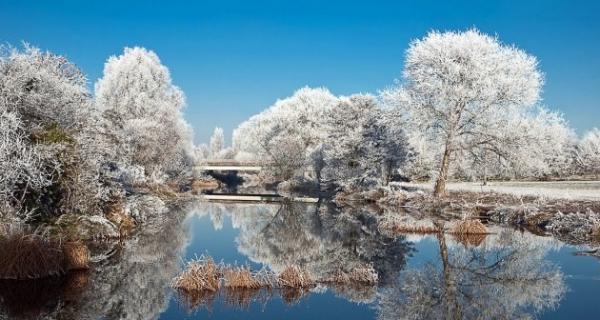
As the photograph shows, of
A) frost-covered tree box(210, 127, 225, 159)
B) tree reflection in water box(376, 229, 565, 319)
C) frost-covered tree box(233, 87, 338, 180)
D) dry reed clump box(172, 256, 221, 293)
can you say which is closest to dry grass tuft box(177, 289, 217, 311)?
dry reed clump box(172, 256, 221, 293)

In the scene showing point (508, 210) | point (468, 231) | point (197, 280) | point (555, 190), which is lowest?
point (197, 280)

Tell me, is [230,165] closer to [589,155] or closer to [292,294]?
[589,155]

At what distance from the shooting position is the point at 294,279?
16016 millimetres

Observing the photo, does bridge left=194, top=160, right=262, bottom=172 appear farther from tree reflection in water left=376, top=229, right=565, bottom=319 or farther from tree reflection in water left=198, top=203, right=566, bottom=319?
tree reflection in water left=376, top=229, right=565, bottom=319

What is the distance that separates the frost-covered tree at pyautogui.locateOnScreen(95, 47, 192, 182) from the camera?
46.3 meters

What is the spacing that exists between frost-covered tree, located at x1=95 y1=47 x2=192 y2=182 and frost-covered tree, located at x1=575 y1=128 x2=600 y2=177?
46964 mm

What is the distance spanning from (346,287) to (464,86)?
24.1 meters

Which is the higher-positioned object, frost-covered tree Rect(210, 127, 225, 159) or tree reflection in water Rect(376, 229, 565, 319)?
frost-covered tree Rect(210, 127, 225, 159)

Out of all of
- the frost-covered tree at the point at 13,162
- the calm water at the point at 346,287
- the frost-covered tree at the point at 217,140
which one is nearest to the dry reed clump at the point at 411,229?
the calm water at the point at 346,287

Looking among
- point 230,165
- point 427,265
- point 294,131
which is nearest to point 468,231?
point 427,265

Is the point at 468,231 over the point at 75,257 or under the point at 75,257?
over

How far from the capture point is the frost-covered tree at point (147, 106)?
152 feet

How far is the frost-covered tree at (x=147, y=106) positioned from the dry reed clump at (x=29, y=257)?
2816 centimetres

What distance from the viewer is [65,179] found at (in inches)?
832
